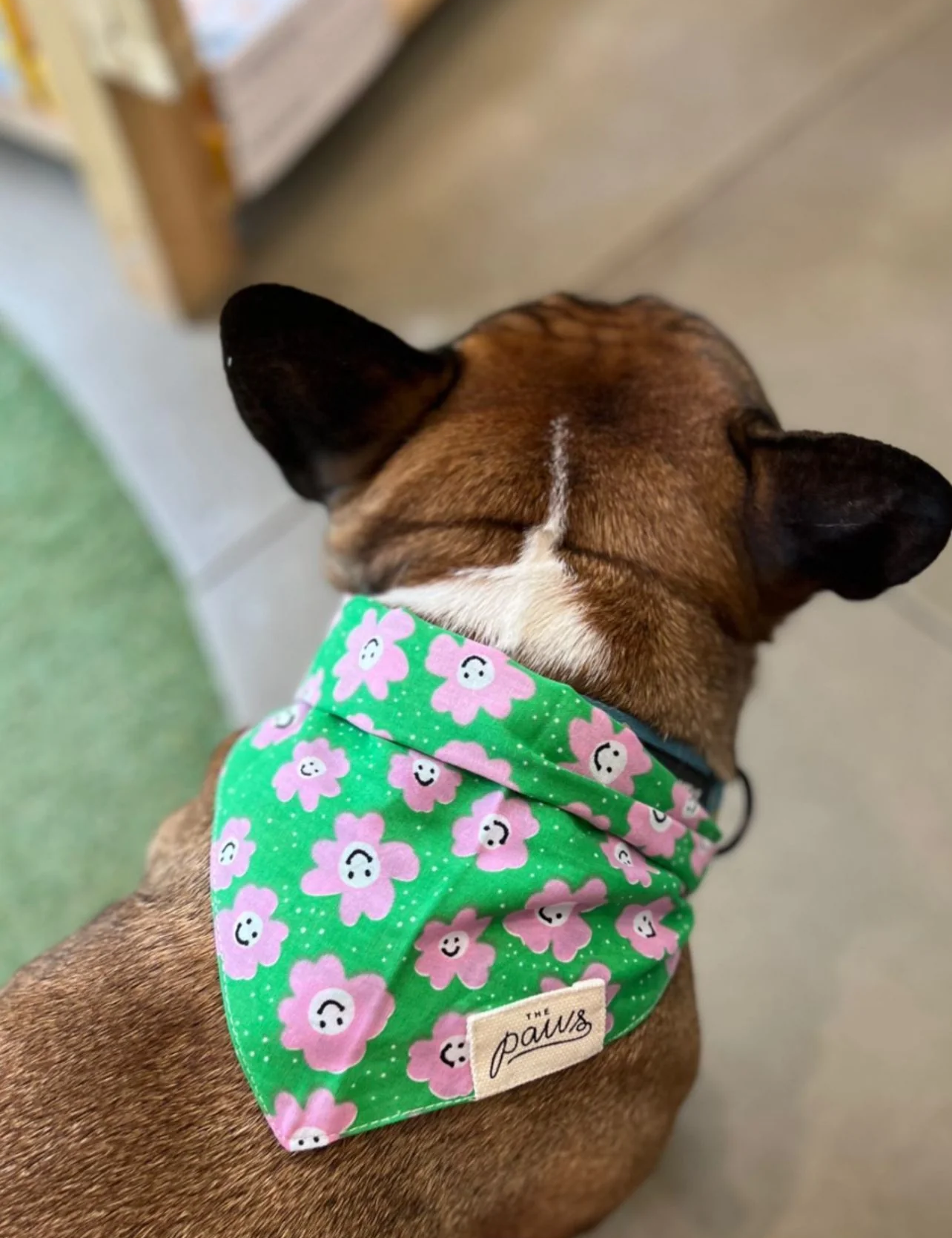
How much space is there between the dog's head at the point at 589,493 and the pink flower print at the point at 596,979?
20cm

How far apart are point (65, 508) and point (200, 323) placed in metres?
0.43

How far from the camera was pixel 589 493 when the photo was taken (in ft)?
3.11

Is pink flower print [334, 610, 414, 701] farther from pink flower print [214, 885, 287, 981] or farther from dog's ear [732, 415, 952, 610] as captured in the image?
dog's ear [732, 415, 952, 610]

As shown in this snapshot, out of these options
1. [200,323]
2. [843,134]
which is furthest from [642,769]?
[843,134]

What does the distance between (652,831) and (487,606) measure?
0.71 ft

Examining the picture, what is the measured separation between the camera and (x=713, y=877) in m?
1.55

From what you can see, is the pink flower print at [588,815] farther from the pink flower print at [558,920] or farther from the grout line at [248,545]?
the grout line at [248,545]

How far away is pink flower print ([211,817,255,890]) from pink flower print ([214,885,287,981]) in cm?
2

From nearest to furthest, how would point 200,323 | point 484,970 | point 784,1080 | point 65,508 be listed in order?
point 484,970 < point 784,1080 < point 65,508 < point 200,323

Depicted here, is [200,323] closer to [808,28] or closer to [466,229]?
[466,229]

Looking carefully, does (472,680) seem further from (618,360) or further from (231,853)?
(618,360)

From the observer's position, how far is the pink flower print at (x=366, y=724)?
88cm

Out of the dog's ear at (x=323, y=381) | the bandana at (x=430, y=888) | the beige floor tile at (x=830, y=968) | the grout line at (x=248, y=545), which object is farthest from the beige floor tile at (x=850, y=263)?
the bandana at (x=430, y=888)

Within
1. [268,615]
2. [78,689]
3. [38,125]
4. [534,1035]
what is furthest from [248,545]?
[534,1035]
